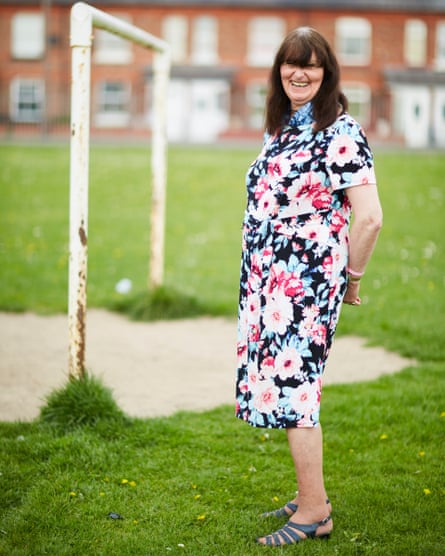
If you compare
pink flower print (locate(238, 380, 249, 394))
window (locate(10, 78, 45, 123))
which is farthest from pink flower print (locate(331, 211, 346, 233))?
window (locate(10, 78, 45, 123))

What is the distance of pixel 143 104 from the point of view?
37688 millimetres

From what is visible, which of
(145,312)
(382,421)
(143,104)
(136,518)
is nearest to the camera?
(136,518)

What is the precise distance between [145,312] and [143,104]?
A: 1218 inches

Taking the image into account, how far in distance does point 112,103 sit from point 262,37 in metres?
7.76

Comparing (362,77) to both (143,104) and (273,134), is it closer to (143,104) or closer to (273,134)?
(143,104)

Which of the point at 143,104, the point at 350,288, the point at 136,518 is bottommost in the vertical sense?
the point at 136,518

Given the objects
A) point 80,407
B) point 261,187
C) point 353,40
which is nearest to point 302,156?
point 261,187

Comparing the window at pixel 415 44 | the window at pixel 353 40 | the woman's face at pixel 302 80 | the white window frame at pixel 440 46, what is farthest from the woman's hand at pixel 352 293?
the white window frame at pixel 440 46

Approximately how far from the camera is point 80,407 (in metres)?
4.80

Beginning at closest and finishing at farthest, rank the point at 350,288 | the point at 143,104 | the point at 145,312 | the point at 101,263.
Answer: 1. the point at 350,288
2. the point at 145,312
3. the point at 101,263
4. the point at 143,104

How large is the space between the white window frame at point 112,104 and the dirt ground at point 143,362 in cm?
3133

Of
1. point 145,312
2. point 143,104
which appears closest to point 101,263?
point 145,312

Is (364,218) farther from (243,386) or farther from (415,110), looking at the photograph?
(415,110)

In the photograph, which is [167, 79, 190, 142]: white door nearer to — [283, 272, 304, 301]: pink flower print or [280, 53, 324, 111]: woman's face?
[280, 53, 324, 111]: woman's face
